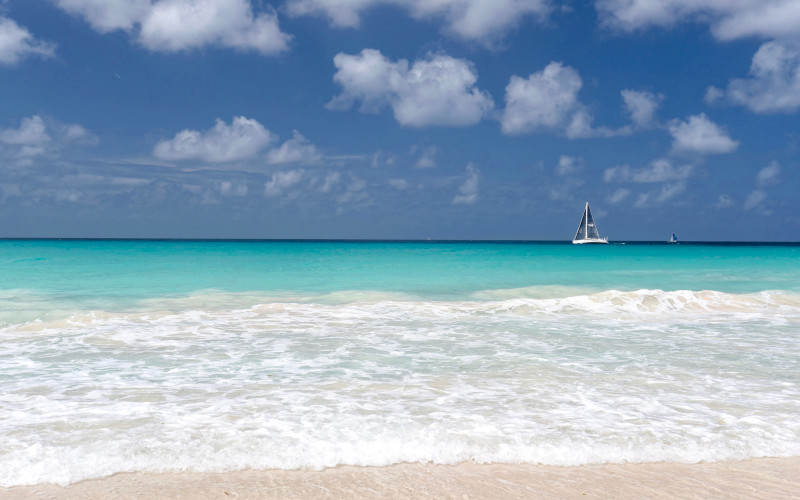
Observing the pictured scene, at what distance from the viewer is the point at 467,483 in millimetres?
3918

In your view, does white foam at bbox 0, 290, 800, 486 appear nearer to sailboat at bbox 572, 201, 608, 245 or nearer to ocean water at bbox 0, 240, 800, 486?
ocean water at bbox 0, 240, 800, 486

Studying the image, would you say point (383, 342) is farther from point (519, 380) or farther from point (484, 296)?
point (484, 296)

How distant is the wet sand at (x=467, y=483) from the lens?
12.2 ft

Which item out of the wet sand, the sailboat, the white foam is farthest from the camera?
the sailboat

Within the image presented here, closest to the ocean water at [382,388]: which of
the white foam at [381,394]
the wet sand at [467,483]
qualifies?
the white foam at [381,394]

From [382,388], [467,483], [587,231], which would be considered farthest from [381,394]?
[587,231]

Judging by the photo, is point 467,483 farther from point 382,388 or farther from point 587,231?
point 587,231

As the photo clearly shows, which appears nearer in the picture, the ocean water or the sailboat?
the ocean water

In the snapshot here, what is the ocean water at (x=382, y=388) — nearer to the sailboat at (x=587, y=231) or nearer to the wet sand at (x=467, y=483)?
the wet sand at (x=467, y=483)

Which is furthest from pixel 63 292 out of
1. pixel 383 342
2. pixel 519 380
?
pixel 519 380

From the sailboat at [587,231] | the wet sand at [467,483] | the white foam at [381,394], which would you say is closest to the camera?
the wet sand at [467,483]

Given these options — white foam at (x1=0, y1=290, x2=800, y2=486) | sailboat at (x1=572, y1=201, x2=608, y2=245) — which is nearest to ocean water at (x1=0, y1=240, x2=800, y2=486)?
white foam at (x1=0, y1=290, x2=800, y2=486)

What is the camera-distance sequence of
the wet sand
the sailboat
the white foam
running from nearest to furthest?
the wet sand < the white foam < the sailboat

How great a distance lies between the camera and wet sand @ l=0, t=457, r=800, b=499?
3723 mm
